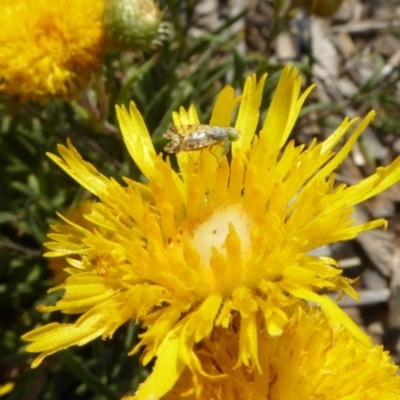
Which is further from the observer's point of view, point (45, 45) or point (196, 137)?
point (45, 45)

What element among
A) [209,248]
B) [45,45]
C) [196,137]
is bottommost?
[209,248]

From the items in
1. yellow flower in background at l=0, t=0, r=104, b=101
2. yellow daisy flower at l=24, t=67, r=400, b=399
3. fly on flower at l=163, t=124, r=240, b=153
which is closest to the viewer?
yellow daisy flower at l=24, t=67, r=400, b=399

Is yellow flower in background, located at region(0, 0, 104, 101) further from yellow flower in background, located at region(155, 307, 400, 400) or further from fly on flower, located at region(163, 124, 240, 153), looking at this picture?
yellow flower in background, located at region(155, 307, 400, 400)

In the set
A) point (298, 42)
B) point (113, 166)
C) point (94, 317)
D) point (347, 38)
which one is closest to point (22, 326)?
point (113, 166)

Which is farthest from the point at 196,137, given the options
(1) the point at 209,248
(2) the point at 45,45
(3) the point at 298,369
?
(2) the point at 45,45

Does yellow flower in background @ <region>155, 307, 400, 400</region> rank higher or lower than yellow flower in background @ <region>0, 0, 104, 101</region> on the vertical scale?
lower

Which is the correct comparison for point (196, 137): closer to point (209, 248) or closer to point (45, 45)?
point (209, 248)

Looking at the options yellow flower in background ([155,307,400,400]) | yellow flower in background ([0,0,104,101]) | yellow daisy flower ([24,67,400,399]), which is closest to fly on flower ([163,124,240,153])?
yellow daisy flower ([24,67,400,399])
